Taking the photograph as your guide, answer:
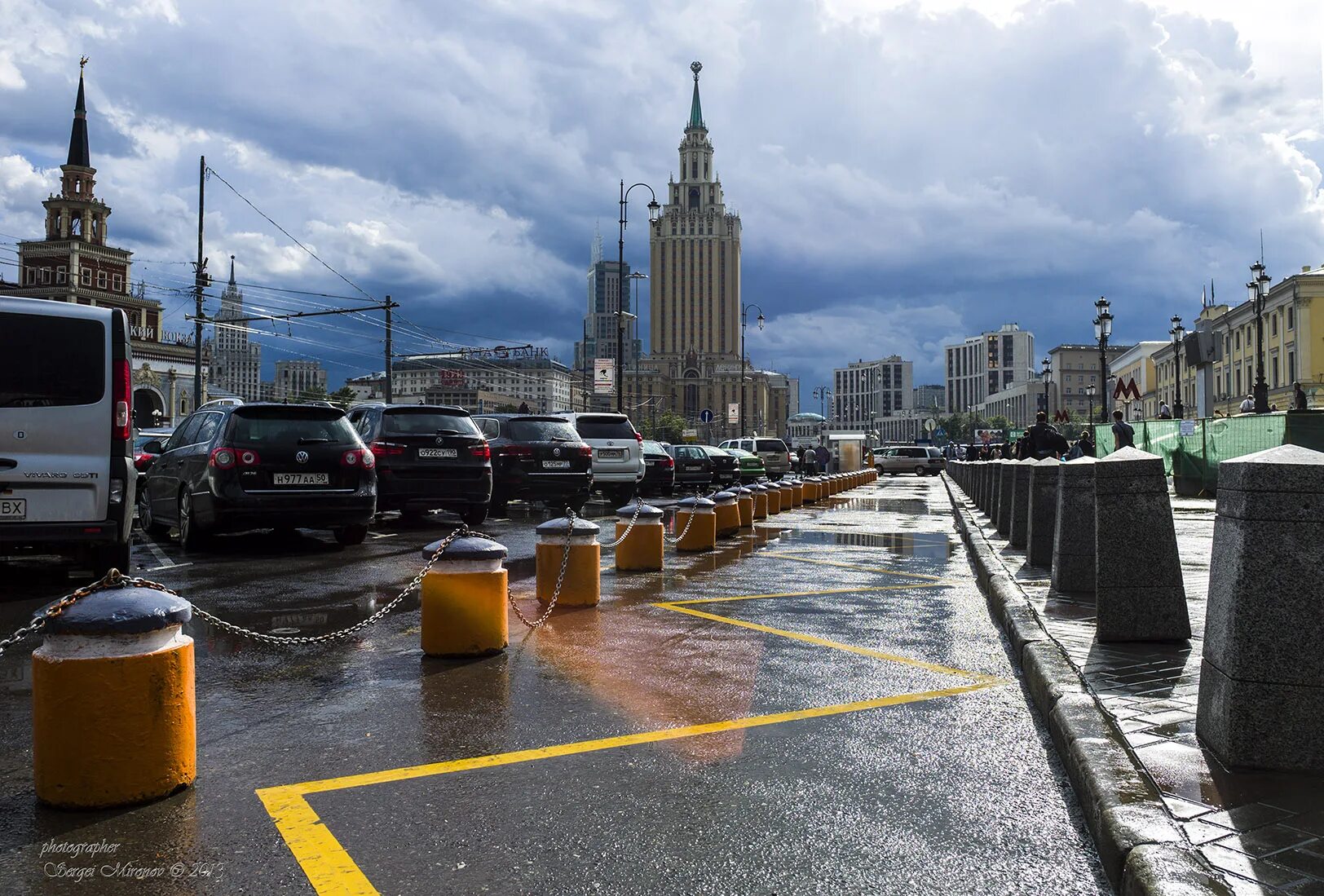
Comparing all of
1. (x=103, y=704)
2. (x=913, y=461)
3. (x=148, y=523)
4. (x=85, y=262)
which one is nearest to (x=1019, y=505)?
(x=103, y=704)

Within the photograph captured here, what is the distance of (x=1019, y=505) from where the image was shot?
12.2m

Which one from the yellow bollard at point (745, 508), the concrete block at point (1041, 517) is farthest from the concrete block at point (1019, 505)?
the yellow bollard at point (745, 508)

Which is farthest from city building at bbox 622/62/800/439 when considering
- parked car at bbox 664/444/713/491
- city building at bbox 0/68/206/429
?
parked car at bbox 664/444/713/491

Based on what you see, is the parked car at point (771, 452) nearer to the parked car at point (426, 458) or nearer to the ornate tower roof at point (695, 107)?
the parked car at point (426, 458)

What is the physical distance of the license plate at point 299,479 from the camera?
35.3 feet

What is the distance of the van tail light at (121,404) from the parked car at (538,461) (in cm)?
866

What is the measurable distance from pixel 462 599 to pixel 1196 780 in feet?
12.6

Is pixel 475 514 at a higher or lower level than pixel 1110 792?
higher

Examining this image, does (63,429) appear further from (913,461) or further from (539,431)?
(913,461)

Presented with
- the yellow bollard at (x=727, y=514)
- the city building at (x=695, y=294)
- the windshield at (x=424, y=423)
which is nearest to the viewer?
the windshield at (x=424, y=423)

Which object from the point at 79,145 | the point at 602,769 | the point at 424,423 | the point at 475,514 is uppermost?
the point at 79,145

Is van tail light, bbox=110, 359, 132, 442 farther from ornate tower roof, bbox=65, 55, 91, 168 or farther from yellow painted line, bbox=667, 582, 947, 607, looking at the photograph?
ornate tower roof, bbox=65, 55, 91, 168

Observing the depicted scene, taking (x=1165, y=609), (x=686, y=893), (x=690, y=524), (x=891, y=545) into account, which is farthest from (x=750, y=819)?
(x=891, y=545)

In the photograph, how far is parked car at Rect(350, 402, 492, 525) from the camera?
13609mm
